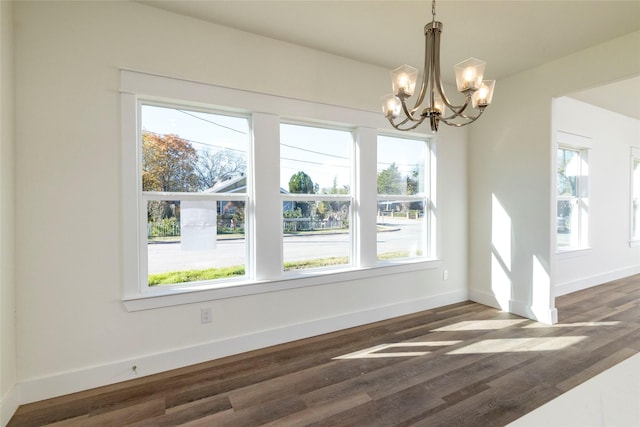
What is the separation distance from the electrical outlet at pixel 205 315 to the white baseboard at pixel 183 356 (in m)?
0.21

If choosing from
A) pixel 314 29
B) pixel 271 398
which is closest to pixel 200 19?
pixel 314 29

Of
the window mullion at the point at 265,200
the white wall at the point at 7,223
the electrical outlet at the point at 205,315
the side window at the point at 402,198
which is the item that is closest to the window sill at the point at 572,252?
the side window at the point at 402,198

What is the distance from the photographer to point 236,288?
2.71 metres

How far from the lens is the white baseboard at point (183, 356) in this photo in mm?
2102

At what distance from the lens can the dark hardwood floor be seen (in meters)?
1.92

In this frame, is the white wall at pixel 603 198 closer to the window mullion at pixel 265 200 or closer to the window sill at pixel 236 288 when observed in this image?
the window sill at pixel 236 288

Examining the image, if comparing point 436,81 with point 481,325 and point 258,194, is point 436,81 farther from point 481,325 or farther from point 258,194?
point 481,325

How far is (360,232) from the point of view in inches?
133

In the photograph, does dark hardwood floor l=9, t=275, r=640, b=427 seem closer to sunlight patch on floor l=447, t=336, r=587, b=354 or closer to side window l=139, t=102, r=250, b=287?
sunlight patch on floor l=447, t=336, r=587, b=354

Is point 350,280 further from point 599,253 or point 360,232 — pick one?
point 599,253

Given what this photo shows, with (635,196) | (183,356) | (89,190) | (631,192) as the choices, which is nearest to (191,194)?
(89,190)

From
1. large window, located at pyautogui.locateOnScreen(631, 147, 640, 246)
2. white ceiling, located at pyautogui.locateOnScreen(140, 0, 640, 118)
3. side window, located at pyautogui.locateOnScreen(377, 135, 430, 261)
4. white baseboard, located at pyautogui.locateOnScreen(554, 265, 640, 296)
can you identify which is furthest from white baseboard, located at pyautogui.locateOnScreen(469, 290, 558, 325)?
large window, located at pyautogui.locateOnScreen(631, 147, 640, 246)

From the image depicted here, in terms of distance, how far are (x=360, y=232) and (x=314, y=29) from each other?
203 cm

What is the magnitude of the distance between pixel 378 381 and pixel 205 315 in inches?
59.7
